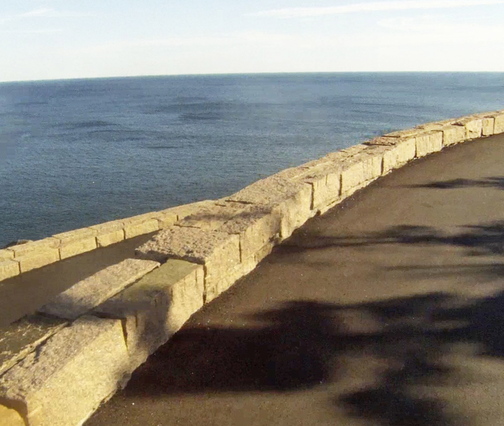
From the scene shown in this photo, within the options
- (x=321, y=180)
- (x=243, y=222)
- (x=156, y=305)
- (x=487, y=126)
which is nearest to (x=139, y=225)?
(x=321, y=180)

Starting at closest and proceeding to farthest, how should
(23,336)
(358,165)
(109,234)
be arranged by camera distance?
(23,336) < (358,165) < (109,234)

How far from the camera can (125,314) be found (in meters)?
3.27

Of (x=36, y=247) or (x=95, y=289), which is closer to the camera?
(x=95, y=289)

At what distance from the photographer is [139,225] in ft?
34.9

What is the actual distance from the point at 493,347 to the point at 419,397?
0.76 metres

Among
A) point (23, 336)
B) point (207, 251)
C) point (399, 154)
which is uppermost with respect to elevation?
point (399, 154)

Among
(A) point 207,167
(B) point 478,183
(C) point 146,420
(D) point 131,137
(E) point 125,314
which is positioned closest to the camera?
(C) point 146,420

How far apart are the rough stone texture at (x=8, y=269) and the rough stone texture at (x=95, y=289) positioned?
216 inches

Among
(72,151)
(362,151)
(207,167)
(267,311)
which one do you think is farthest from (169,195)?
(267,311)

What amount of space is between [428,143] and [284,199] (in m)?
4.29

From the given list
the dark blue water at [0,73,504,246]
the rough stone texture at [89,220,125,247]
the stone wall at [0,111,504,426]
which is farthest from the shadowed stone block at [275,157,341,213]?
the dark blue water at [0,73,504,246]

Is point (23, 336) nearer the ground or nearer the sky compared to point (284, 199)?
nearer the ground

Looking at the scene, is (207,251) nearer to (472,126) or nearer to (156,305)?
(156,305)

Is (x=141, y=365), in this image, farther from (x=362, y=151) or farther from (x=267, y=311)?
(x=362, y=151)
